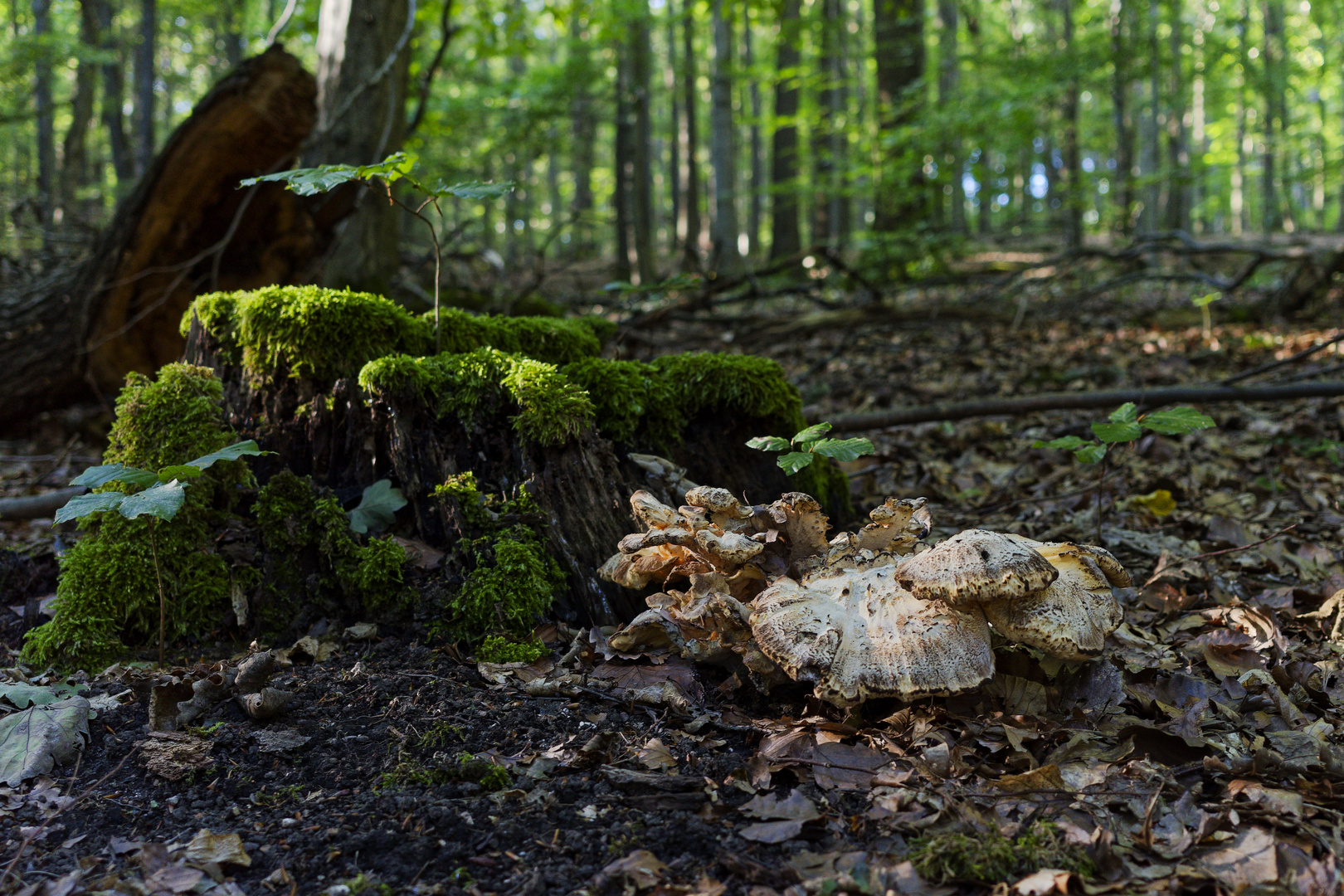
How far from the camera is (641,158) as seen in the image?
55.9ft

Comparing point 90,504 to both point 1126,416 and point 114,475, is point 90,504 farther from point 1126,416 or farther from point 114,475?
point 1126,416

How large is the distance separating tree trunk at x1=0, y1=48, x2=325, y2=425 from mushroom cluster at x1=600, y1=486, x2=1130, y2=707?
16.5ft

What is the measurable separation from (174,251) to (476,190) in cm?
510

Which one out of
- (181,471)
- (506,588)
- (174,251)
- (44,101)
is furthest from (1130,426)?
(44,101)

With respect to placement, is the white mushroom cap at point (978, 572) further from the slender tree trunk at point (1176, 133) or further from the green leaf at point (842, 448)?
the slender tree trunk at point (1176, 133)

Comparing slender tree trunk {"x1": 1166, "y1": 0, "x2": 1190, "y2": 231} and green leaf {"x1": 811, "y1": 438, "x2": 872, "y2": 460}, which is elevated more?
slender tree trunk {"x1": 1166, "y1": 0, "x2": 1190, "y2": 231}

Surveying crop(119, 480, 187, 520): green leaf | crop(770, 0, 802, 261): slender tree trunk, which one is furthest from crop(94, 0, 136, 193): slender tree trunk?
crop(119, 480, 187, 520): green leaf

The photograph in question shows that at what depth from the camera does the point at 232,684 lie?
254cm

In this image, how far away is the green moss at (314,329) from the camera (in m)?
3.43

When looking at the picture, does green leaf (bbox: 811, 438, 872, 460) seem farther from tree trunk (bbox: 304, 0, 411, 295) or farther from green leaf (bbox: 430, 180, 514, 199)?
tree trunk (bbox: 304, 0, 411, 295)

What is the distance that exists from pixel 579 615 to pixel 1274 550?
3360 millimetres

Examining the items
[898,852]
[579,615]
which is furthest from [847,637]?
[579,615]

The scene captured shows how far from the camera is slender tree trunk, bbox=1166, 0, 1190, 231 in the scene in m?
19.4

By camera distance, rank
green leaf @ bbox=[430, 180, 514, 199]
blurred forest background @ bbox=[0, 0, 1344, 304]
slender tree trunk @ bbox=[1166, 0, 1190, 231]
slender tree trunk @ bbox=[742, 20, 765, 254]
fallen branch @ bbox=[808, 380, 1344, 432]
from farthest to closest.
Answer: slender tree trunk @ bbox=[742, 20, 765, 254] < slender tree trunk @ bbox=[1166, 0, 1190, 231] < blurred forest background @ bbox=[0, 0, 1344, 304] < fallen branch @ bbox=[808, 380, 1344, 432] < green leaf @ bbox=[430, 180, 514, 199]
